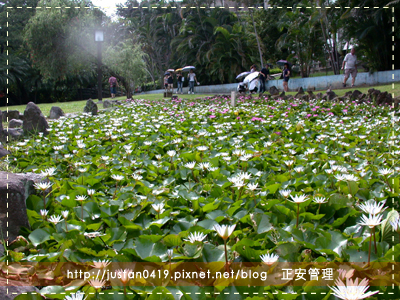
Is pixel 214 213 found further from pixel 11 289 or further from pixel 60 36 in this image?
pixel 60 36

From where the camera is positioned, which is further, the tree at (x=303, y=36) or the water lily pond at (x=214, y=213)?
the tree at (x=303, y=36)

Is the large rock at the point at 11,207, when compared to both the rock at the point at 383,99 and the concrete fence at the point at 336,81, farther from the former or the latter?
the concrete fence at the point at 336,81

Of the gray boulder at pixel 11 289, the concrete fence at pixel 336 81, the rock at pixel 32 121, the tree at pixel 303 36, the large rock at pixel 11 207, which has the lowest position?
the gray boulder at pixel 11 289

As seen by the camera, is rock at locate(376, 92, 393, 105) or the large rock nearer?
the large rock

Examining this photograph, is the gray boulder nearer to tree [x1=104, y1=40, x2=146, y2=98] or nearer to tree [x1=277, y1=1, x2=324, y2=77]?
tree [x1=104, y1=40, x2=146, y2=98]

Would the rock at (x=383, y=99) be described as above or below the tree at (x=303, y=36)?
below

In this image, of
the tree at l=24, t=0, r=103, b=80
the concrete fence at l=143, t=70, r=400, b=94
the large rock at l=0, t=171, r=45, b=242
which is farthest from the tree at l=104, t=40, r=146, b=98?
the large rock at l=0, t=171, r=45, b=242

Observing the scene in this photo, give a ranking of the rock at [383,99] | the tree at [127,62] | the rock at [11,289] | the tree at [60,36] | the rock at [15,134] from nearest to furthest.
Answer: the rock at [11,289] < the rock at [15,134] < the rock at [383,99] < the tree at [60,36] < the tree at [127,62]

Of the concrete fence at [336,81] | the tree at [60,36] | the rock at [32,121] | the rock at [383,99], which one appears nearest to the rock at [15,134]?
the rock at [32,121]

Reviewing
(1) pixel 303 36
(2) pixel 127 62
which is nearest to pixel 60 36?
(2) pixel 127 62

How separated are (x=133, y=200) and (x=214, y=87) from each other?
673 inches

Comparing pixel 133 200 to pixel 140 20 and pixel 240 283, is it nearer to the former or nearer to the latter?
pixel 240 283

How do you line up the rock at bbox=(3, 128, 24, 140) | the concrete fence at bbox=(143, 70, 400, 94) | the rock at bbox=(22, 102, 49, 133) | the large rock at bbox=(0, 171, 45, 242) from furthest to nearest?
the concrete fence at bbox=(143, 70, 400, 94) < the rock at bbox=(22, 102, 49, 133) < the rock at bbox=(3, 128, 24, 140) < the large rock at bbox=(0, 171, 45, 242)

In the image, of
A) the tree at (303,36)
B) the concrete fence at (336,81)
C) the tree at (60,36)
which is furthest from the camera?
the tree at (303,36)
